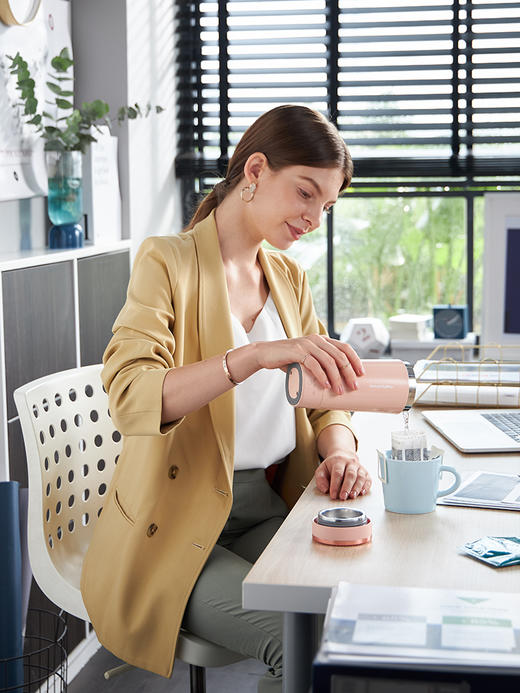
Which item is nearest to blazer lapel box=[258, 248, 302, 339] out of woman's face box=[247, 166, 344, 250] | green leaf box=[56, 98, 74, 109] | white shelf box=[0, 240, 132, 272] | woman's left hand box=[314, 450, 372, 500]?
woman's face box=[247, 166, 344, 250]

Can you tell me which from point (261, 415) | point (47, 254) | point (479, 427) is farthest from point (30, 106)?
point (479, 427)

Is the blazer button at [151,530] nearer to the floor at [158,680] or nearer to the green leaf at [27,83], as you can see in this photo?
the floor at [158,680]

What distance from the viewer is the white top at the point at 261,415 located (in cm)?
169

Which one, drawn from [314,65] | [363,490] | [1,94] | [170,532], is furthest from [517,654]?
[314,65]

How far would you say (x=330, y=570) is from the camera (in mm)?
1146

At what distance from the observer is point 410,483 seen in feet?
4.44

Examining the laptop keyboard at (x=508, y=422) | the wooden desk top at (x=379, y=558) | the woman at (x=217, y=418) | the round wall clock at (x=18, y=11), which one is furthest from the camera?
the round wall clock at (x=18, y=11)

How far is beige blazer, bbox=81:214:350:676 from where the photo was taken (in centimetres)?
151

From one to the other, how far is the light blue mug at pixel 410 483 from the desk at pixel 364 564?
16mm

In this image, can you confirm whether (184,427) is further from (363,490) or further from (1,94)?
(1,94)

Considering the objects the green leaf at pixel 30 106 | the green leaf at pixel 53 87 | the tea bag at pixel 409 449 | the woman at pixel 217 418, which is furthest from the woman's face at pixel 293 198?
the green leaf at pixel 53 87

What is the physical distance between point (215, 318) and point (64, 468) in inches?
18.7

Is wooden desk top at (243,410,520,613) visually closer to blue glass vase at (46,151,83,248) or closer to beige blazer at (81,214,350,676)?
beige blazer at (81,214,350,676)

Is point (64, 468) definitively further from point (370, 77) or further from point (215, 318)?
point (370, 77)
